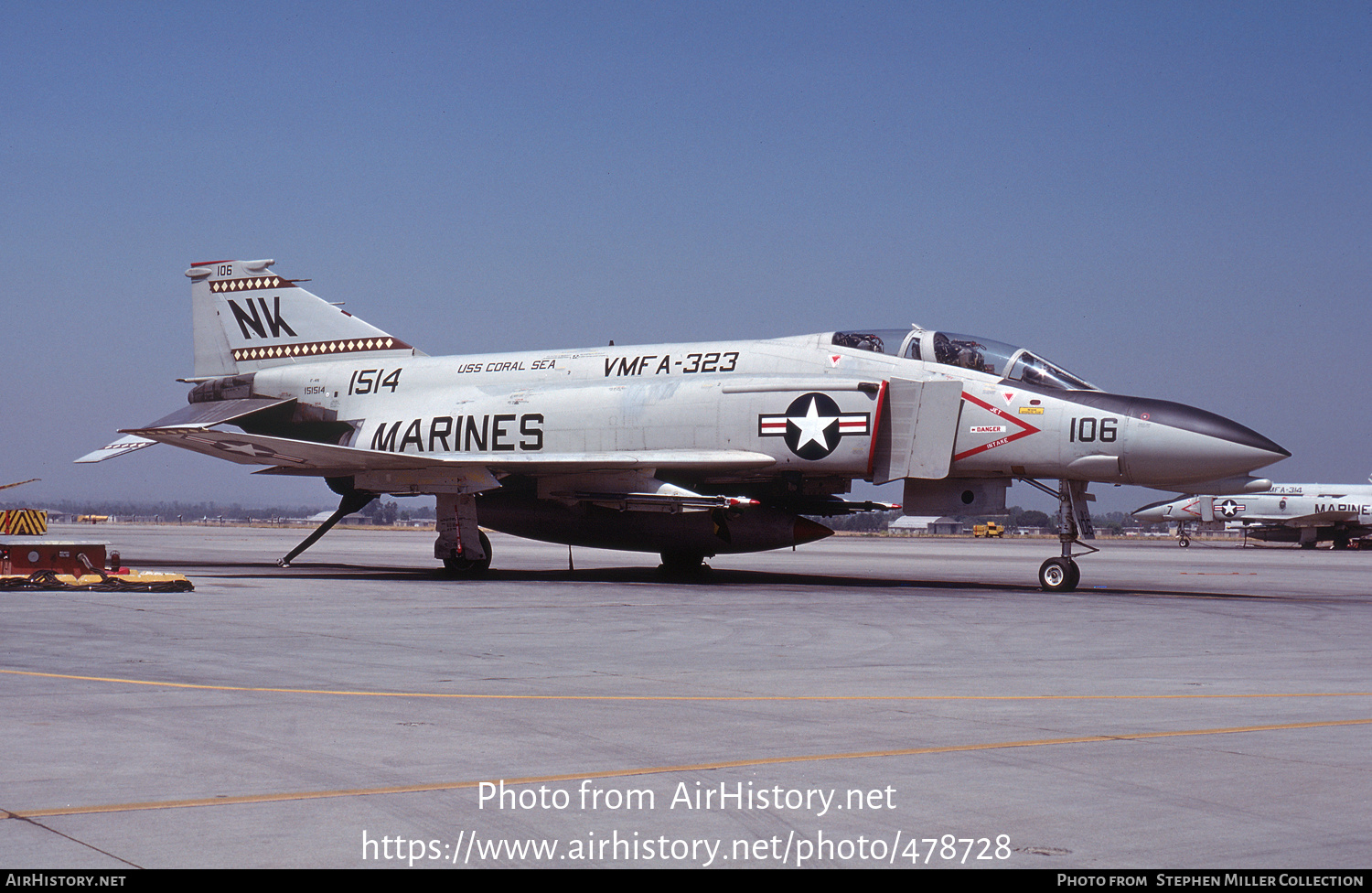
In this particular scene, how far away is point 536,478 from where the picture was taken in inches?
837

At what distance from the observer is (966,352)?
1888 centimetres

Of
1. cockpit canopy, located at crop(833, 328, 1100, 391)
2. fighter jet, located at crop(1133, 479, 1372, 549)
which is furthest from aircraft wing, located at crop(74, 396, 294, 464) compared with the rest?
fighter jet, located at crop(1133, 479, 1372, 549)

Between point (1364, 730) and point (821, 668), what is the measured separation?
3.75 m

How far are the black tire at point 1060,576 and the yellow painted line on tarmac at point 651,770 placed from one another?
444 inches

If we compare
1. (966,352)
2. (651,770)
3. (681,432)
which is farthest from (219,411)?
(651,770)

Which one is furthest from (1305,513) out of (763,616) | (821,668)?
(821,668)

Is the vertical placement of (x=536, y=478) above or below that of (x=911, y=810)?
above

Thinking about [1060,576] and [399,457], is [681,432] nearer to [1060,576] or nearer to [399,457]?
[399,457]

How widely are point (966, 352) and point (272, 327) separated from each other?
13732mm

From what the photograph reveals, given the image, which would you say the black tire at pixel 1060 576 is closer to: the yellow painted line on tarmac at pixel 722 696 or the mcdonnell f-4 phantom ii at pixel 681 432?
the mcdonnell f-4 phantom ii at pixel 681 432

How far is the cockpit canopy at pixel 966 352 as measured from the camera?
18266 millimetres

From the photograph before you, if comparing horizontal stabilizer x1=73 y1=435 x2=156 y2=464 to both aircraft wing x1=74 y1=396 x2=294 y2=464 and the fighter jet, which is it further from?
the fighter jet

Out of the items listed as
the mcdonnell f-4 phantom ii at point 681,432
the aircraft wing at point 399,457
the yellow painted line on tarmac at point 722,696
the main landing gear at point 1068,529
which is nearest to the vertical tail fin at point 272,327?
the mcdonnell f-4 phantom ii at point 681,432
